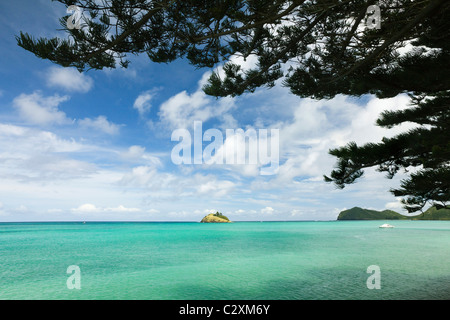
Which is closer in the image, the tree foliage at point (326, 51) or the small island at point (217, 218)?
the tree foliage at point (326, 51)

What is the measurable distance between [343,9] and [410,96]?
2168 millimetres

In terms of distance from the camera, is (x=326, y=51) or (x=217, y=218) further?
(x=217, y=218)

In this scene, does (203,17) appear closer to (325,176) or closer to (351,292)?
(325,176)

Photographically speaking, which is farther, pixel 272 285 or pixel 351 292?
pixel 272 285

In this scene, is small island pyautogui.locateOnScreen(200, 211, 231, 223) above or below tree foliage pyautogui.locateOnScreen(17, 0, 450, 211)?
below

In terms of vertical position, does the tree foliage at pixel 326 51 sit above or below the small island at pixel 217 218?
above

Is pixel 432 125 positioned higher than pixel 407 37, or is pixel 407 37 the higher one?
pixel 407 37

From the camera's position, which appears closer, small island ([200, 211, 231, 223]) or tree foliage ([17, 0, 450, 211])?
tree foliage ([17, 0, 450, 211])

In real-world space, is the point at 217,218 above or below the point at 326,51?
below

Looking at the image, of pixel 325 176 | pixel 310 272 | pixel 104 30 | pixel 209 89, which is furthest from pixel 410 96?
pixel 310 272

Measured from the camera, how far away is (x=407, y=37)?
3.79 metres
